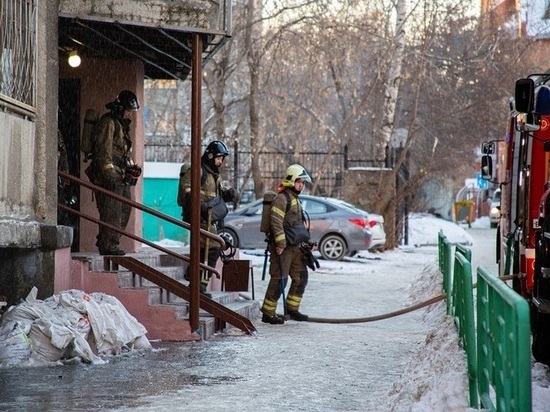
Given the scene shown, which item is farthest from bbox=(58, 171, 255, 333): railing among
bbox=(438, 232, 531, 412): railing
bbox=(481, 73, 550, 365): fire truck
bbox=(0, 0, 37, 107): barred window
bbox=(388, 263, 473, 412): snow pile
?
bbox=(438, 232, 531, 412): railing

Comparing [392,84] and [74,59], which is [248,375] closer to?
[74,59]

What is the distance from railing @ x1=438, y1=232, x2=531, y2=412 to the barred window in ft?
15.9

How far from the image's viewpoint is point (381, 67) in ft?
102

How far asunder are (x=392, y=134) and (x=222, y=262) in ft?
63.9

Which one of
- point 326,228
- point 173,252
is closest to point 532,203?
point 173,252

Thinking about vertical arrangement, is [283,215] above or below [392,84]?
below

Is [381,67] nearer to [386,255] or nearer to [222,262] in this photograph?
[386,255]

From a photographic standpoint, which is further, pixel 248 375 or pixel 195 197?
pixel 195 197

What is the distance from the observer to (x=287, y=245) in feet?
47.3

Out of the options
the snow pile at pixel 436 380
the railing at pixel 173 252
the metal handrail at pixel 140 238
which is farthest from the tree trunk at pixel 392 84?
the snow pile at pixel 436 380

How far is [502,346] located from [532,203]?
725 centimetres

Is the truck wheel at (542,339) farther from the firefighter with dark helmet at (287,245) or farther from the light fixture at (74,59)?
the light fixture at (74,59)

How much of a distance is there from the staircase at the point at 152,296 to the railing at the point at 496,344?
15.2 feet

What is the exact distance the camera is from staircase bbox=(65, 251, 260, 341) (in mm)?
12445
